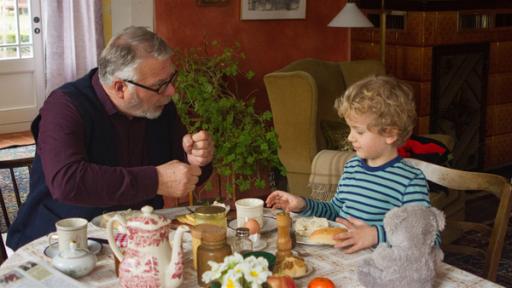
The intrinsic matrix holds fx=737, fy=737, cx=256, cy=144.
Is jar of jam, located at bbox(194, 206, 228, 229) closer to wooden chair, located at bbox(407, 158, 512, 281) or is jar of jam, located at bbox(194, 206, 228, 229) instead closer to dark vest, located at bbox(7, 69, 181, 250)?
dark vest, located at bbox(7, 69, 181, 250)

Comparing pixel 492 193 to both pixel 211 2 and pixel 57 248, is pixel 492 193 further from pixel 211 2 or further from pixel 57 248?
pixel 211 2

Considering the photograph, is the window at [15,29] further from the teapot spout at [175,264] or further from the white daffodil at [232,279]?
the white daffodil at [232,279]

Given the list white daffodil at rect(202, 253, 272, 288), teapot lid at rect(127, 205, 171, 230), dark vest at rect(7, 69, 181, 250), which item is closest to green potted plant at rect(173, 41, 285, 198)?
dark vest at rect(7, 69, 181, 250)

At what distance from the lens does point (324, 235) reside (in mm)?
1856

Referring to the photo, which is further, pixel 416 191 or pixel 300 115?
pixel 300 115

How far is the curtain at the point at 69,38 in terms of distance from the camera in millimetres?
6441

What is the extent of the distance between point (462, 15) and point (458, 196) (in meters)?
1.64

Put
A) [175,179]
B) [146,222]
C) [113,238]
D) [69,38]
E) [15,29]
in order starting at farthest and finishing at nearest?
[15,29] < [69,38] < [175,179] < [113,238] < [146,222]

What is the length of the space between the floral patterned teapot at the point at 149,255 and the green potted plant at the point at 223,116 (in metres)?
2.36

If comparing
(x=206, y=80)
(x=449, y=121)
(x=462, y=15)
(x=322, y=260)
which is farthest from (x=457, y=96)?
(x=322, y=260)

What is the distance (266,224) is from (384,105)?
0.45m

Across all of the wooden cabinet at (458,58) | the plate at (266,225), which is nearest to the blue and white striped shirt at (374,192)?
the plate at (266,225)

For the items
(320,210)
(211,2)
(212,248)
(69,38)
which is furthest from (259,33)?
(212,248)

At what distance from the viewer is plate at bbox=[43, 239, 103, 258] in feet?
5.86
